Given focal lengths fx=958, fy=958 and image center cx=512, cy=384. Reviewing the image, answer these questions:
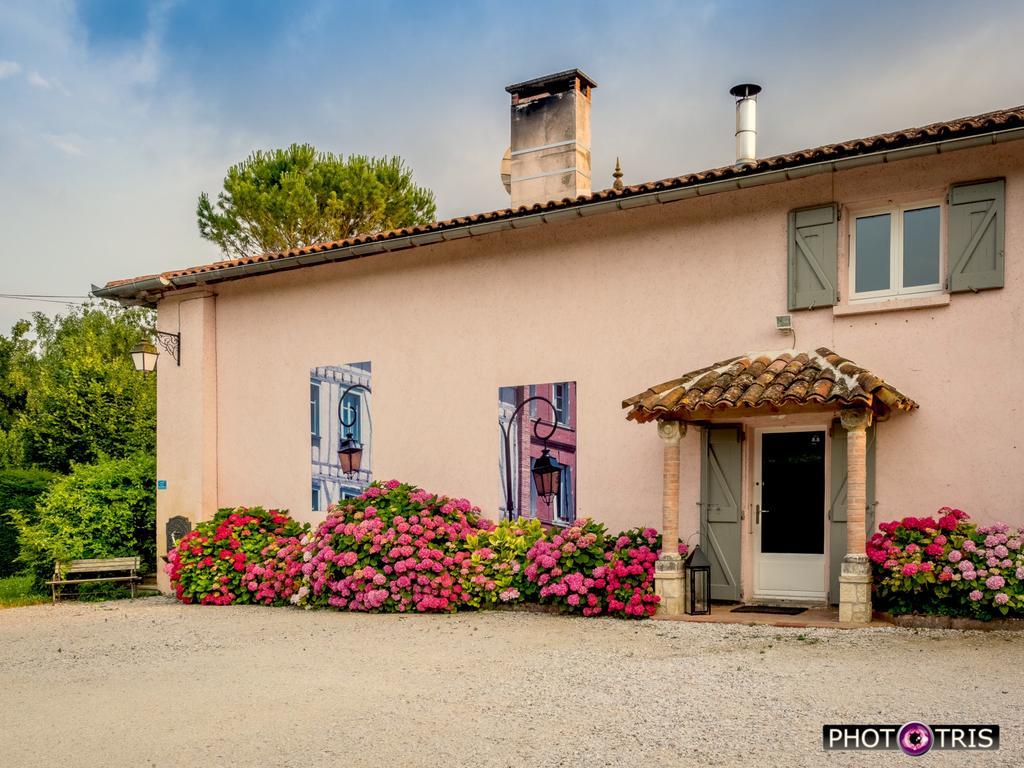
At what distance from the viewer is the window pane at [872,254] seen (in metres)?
9.60

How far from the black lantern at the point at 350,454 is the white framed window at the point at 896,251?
6.93 m

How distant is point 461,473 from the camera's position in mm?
12367

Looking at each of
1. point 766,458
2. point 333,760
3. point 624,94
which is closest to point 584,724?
point 333,760

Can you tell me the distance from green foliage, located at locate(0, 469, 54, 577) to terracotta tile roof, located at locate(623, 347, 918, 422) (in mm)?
14876

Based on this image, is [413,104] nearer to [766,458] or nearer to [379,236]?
[379,236]

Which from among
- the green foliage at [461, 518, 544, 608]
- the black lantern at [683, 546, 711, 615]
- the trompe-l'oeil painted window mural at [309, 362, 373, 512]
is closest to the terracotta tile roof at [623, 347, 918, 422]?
the black lantern at [683, 546, 711, 615]

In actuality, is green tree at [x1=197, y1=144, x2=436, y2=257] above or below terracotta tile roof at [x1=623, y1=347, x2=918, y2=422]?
above

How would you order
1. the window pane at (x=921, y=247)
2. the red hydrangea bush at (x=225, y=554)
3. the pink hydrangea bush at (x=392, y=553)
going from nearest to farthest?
the window pane at (x=921, y=247) → the pink hydrangea bush at (x=392, y=553) → the red hydrangea bush at (x=225, y=554)

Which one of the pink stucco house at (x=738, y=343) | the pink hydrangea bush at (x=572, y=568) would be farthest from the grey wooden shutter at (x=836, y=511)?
the pink hydrangea bush at (x=572, y=568)

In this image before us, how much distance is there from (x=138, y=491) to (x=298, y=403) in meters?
3.87

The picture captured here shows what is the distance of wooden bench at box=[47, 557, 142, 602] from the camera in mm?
14175

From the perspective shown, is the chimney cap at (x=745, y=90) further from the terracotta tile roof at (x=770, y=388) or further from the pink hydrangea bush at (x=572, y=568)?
the pink hydrangea bush at (x=572, y=568)

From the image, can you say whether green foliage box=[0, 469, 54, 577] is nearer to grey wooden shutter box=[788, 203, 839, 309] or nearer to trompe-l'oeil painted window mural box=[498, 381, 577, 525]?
trompe-l'oeil painted window mural box=[498, 381, 577, 525]

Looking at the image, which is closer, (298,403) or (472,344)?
(472,344)
